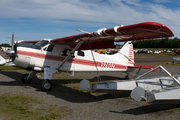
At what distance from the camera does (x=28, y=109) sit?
5.01m

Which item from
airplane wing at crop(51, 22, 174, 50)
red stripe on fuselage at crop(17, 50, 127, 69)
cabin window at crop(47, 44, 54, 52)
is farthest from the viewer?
cabin window at crop(47, 44, 54, 52)

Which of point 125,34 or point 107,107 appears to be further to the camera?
point 125,34

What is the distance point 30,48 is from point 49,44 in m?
0.92

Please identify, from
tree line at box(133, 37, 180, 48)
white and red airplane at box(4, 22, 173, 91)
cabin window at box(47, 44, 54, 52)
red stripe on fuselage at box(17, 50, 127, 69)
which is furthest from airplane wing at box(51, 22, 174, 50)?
tree line at box(133, 37, 180, 48)

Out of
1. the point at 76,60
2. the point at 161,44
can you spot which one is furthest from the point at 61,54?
the point at 161,44

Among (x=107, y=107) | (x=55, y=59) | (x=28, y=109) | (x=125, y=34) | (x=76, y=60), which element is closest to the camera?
(x=28, y=109)

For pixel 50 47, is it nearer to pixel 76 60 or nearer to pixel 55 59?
pixel 55 59

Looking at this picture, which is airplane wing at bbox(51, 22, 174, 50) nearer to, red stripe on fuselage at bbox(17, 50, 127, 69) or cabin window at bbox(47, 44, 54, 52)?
cabin window at bbox(47, 44, 54, 52)

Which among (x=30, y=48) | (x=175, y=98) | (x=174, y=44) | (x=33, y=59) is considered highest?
(x=174, y=44)

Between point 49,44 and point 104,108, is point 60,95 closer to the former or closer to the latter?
point 104,108

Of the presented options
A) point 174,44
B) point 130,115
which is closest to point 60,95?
point 130,115

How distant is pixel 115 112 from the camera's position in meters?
4.93

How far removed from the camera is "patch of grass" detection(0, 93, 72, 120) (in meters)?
4.42

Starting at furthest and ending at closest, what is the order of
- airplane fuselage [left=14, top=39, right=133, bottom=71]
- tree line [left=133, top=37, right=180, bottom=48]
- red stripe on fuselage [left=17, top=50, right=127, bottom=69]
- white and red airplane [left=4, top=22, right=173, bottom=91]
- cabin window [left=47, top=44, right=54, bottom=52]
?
tree line [left=133, top=37, right=180, bottom=48] → cabin window [left=47, top=44, right=54, bottom=52] → red stripe on fuselage [left=17, top=50, right=127, bottom=69] → airplane fuselage [left=14, top=39, right=133, bottom=71] → white and red airplane [left=4, top=22, right=173, bottom=91]
